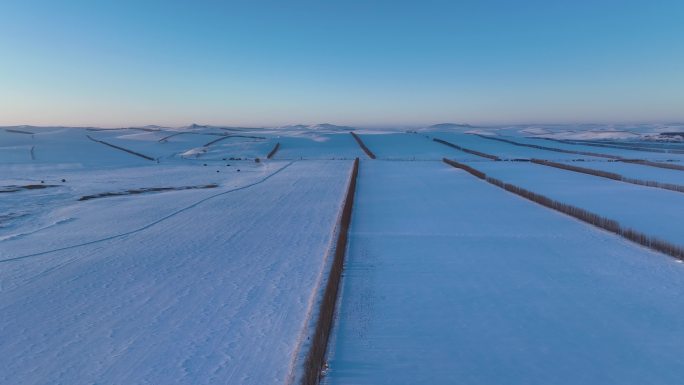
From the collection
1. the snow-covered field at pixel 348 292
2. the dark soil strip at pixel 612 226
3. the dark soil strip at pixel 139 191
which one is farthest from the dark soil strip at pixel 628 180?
the dark soil strip at pixel 139 191

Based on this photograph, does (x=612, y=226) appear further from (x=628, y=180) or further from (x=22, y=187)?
(x=22, y=187)

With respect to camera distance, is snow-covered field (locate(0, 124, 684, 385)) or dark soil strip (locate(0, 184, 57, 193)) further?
dark soil strip (locate(0, 184, 57, 193))

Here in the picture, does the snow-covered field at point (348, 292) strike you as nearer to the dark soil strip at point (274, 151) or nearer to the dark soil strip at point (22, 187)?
the dark soil strip at point (22, 187)

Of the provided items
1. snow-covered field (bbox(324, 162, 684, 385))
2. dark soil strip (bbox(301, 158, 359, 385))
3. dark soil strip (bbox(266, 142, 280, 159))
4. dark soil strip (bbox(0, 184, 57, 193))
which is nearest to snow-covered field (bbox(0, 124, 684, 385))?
snow-covered field (bbox(324, 162, 684, 385))

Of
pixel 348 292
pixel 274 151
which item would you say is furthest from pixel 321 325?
pixel 274 151

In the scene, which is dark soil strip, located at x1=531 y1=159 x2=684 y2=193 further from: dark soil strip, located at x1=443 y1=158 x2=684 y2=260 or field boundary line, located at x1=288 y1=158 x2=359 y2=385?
field boundary line, located at x1=288 y1=158 x2=359 y2=385

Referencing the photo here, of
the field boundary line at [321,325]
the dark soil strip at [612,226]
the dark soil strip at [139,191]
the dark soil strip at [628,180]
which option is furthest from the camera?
the dark soil strip at [139,191]

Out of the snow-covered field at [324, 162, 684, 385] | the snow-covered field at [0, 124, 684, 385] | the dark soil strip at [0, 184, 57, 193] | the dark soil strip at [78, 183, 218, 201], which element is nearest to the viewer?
the snow-covered field at [324, 162, 684, 385]

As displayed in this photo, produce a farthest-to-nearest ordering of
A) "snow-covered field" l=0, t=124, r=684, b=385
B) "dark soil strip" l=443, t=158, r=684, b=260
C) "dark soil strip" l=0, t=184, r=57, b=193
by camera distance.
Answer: "dark soil strip" l=0, t=184, r=57, b=193, "dark soil strip" l=443, t=158, r=684, b=260, "snow-covered field" l=0, t=124, r=684, b=385
